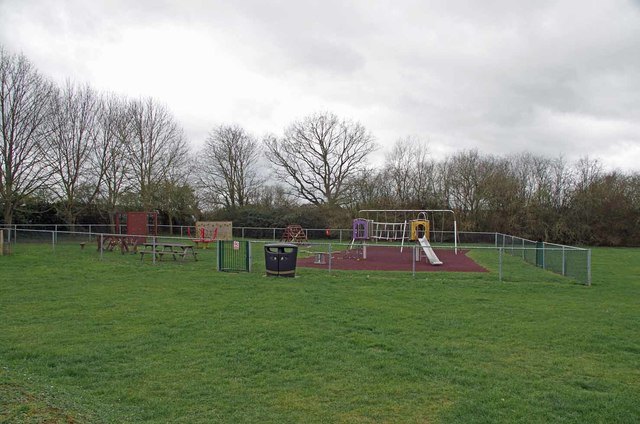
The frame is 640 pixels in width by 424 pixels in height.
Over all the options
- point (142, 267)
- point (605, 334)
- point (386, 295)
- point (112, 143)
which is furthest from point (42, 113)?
point (605, 334)

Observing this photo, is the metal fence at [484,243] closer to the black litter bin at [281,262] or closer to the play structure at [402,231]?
the black litter bin at [281,262]

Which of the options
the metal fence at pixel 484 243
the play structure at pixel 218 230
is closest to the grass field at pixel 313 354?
the metal fence at pixel 484 243

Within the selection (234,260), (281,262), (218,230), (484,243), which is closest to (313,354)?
(281,262)

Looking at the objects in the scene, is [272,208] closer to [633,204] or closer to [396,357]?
[633,204]

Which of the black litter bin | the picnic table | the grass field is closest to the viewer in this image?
the grass field

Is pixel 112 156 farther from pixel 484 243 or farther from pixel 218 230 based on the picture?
pixel 484 243

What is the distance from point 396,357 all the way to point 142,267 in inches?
485

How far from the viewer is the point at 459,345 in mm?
6984

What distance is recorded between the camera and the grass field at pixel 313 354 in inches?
178

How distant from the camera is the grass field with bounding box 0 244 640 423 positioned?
452 centimetres

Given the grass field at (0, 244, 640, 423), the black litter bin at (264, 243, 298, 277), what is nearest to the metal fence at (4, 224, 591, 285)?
the black litter bin at (264, 243, 298, 277)

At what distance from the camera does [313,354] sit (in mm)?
6387

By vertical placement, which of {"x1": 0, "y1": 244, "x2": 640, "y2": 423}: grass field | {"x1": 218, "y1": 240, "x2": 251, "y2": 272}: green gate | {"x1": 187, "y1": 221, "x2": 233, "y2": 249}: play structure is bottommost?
{"x1": 0, "y1": 244, "x2": 640, "y2": 423}: grass field

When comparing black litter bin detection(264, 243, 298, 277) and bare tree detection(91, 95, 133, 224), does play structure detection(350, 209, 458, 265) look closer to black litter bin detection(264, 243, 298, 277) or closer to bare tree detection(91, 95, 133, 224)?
black litter bin detection(264, 243, 298, 277)
